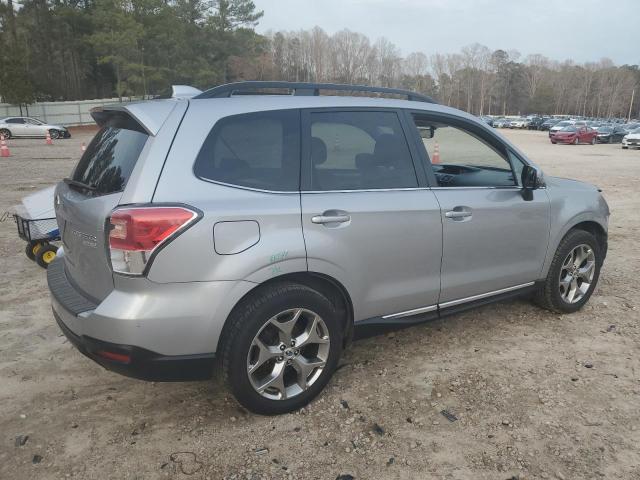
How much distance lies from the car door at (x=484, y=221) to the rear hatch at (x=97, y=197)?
1874 millimetres

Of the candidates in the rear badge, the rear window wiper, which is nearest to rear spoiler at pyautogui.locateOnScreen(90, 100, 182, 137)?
the rear window wiper

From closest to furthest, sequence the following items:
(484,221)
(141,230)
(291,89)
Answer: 1. (141,230)
2. (291,89)
3. (484,221)

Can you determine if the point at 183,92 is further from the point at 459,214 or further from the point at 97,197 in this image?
the point at 459,214

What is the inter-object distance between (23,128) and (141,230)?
3292cm

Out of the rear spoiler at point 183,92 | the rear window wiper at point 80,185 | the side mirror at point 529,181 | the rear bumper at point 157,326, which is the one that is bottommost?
the rear bumper at point 157,326

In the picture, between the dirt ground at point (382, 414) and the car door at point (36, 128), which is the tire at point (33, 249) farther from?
the car door at point (36, 128)

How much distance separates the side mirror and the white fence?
145 ft

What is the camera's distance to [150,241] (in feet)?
8.00

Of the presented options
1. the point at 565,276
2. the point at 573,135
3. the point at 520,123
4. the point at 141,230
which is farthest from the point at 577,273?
the point at 520,123

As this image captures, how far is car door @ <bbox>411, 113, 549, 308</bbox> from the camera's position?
136 inches

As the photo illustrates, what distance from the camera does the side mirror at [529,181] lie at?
377cm

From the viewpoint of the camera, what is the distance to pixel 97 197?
105 inches

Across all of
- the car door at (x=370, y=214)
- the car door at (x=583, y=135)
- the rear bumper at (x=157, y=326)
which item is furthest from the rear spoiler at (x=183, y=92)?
the car door at (x=583, y=135)

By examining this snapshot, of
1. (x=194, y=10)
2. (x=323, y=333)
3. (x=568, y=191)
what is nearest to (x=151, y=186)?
(x=323, y=333)
